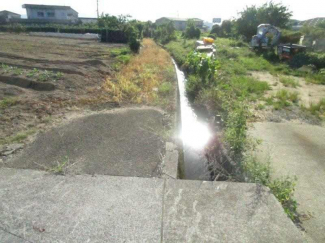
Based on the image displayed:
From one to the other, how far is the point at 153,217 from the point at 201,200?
0.69 m

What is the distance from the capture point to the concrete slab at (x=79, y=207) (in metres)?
2.40

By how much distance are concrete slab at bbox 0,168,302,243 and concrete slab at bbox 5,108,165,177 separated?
0.30m

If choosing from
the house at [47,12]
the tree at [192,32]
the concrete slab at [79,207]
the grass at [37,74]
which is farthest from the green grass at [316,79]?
the house at [47,12]

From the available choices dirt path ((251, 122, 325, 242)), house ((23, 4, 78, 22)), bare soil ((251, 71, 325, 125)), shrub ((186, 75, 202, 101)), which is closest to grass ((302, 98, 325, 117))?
bare soil ((251, 71, 325, 125))

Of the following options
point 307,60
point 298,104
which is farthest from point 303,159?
point 307,60

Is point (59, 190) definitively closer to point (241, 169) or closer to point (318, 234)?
point (241, 169)

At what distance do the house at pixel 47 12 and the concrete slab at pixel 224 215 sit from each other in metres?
52.2

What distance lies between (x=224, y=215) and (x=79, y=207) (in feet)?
5.90

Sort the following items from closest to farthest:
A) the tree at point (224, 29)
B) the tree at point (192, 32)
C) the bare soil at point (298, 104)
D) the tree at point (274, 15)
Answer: the bare soil at point (298, 104), the tree at point (274, 15), the tree at point (192, 32), the tree at point (224, 29)

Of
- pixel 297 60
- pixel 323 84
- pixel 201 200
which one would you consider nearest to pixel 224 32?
pixel 297 60

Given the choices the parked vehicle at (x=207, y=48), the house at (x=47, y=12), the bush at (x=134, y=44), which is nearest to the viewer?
the parked vehicle at (x=207, y=48)

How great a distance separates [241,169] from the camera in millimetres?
3568

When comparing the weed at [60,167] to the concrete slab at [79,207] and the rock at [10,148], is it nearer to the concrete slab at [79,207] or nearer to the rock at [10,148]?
the concrete slab at [79,207]

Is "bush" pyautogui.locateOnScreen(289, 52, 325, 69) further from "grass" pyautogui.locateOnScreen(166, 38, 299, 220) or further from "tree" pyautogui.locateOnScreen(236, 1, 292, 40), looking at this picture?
"tree" pyautogui.locateOnScreen(236, 1, 292, 40)
